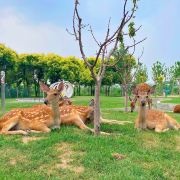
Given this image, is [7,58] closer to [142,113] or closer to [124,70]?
[124,70]

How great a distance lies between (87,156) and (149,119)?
3609 millimetres

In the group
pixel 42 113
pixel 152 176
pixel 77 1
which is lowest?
pixel 152 176

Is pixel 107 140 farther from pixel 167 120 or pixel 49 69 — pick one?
pixel 49 69

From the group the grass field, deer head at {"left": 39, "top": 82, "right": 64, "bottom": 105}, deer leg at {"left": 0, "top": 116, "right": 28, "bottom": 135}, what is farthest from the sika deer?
deer leg at {"left": 0, "top": 116, "right": 28, "bottom": 135}

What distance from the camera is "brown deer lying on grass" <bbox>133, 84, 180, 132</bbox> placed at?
10180 millimetres

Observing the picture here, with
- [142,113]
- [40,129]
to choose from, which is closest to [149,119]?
[142,113]

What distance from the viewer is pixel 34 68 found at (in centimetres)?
5409

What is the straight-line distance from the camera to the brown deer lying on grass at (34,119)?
9508mm

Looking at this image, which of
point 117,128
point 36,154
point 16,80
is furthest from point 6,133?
point 16,80

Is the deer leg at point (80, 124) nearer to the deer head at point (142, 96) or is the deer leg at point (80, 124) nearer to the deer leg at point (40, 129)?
the deer leg at point (40, 129)

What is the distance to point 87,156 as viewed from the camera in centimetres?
737

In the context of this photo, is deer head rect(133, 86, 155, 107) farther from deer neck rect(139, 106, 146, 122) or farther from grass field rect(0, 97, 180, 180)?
grass field rect(0, 97, 180, 180)

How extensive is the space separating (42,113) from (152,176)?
3963mm

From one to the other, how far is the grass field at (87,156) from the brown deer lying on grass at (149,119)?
1073 millimetres
